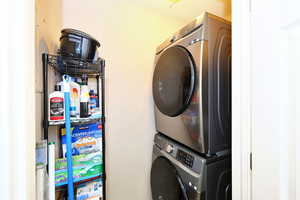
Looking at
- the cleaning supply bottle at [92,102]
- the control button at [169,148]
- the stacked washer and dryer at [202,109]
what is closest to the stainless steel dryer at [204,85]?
the stacked washer and dryer at [202,109]

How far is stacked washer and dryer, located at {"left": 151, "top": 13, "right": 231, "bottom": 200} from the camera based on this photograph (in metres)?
0.90

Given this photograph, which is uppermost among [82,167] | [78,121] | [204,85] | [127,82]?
[127,82]

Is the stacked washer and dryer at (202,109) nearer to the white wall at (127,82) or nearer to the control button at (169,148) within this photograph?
the control button at (169,148)

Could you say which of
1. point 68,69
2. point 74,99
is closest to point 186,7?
point 68,69

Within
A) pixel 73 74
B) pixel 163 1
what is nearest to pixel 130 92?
pixel 73 74

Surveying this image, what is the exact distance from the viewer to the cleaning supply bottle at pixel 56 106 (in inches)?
36.9

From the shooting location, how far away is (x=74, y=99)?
109cm

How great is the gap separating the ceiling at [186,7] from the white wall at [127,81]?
64 millimetres

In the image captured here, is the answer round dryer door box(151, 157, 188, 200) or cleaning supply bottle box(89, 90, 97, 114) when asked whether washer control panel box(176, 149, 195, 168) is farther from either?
cleaning supply bottle box(89, 90, 97, 114)

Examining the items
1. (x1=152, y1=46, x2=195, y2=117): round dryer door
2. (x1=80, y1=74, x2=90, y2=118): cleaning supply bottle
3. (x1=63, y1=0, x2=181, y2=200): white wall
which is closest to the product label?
(x1=80, y1=74, x2=90, y2=118): cleaning supply bottle

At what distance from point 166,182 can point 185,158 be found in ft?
1.31

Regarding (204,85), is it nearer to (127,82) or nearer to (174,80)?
(174,80)
